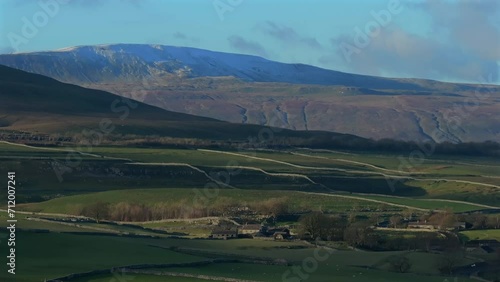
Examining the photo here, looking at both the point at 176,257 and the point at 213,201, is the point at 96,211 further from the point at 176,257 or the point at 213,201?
the point at 176,257

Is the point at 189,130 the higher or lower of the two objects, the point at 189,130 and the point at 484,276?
the higher

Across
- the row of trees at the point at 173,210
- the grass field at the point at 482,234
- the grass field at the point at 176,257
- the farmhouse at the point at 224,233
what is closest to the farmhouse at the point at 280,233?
the farmhouse at the point at 224,233

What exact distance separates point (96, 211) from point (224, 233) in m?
10.1

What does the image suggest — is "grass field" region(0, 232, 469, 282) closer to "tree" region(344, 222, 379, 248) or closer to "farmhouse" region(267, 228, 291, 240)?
"tree" region(344, 222, 379, 248)

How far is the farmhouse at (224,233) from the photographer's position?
57.8 m

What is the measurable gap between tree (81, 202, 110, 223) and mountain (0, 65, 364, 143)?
4912 centimetres

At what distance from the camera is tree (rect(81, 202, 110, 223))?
2581 inches

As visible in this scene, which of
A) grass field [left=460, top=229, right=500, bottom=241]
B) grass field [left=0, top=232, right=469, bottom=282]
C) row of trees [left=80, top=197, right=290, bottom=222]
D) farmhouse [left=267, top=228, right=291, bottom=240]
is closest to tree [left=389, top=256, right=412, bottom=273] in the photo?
grass field [left=0, top=232, right=469, bottom=282]

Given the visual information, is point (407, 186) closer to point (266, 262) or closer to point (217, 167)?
point (217, 167)

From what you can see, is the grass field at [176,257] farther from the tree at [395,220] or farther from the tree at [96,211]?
the tree at [96,211]

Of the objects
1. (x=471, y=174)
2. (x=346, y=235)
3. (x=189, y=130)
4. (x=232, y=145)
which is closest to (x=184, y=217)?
(x=346, y=235)

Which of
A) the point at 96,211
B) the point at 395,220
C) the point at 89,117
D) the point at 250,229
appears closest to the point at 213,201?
the point at 96,211

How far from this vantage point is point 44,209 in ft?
222

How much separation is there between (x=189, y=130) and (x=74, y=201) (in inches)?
2687
